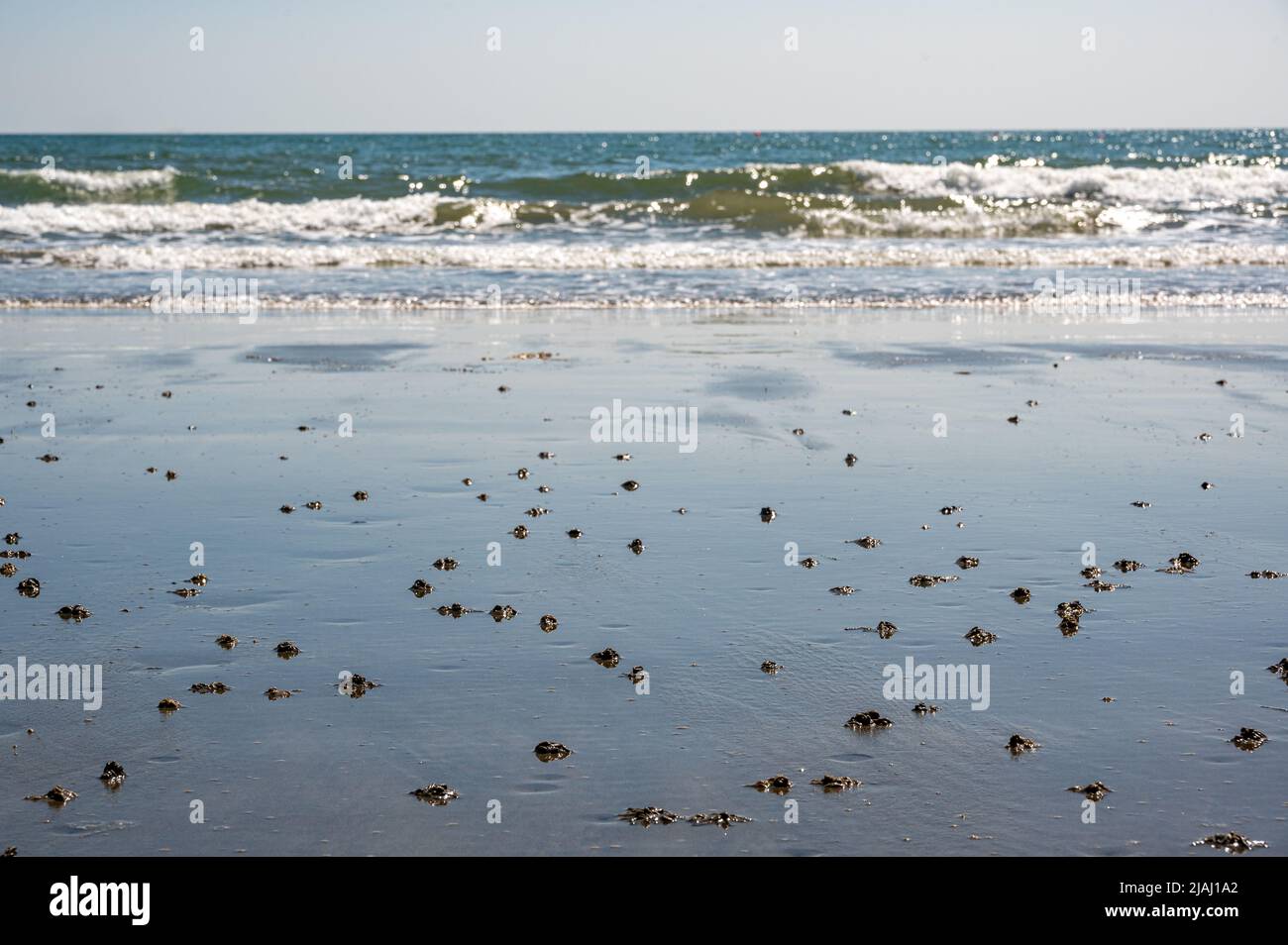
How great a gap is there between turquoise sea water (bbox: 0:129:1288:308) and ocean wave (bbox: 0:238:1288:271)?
3.3 inches

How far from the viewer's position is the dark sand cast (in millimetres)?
4473

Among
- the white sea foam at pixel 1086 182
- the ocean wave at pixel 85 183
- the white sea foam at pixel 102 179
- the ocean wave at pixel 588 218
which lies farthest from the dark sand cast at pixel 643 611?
the white sea foam at pixel 102 179

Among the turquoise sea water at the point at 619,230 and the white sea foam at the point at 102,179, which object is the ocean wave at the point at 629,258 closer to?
the turquoise sea water at the point at 619,230

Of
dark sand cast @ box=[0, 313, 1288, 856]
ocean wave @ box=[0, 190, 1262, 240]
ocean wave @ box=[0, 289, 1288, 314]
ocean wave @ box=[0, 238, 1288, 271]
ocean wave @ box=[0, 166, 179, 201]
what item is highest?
ocean wave @ box=[0, 166, 179, 201]

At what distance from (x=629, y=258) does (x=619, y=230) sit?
7829 mm

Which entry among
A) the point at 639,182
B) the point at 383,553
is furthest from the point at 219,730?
the point at 639,182

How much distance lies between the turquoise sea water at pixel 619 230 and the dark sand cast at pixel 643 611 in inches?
332

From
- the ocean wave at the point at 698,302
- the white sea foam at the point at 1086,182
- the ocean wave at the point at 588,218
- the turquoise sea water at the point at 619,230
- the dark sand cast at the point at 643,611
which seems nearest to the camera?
the dark sand cast at the point at 643,611

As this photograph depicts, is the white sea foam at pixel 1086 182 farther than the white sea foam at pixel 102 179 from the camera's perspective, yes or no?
No

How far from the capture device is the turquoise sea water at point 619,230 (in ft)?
68.9

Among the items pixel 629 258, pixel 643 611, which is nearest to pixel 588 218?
pixel 629 258

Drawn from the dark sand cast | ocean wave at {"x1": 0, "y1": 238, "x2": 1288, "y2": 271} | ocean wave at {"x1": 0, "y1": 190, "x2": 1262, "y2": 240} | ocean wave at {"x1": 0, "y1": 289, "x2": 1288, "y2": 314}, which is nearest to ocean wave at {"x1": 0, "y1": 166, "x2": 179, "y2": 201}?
ocean wave at {"x1": 0, "y1": 190, "x2": 1262, "y2": 240}

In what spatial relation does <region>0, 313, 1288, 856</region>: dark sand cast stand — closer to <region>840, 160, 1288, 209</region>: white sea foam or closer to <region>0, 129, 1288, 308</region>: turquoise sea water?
<region>0, 129, 1288, 308</region>: turquoise sea water
